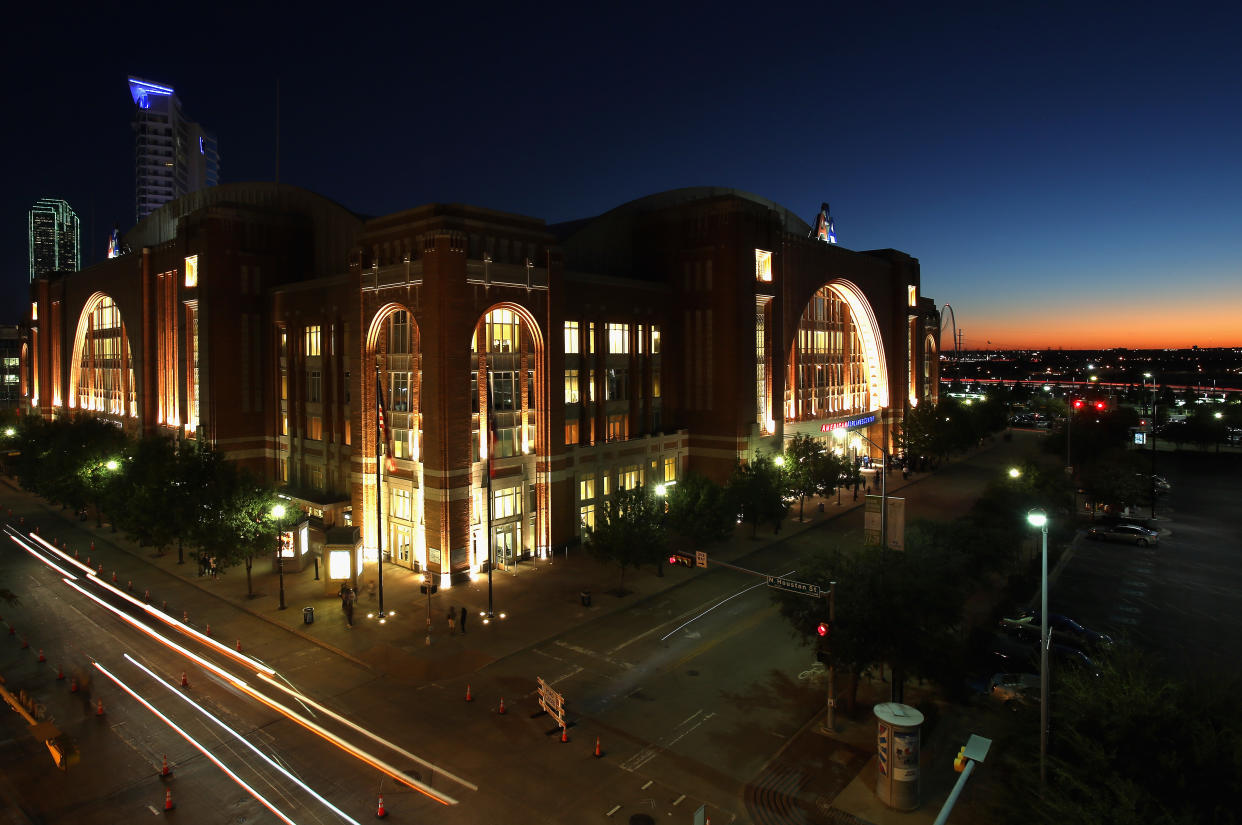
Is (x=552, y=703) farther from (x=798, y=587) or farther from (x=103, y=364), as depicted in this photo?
(x=103, y=364)

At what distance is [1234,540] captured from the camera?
4462 cm

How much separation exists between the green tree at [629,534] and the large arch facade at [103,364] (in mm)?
49718

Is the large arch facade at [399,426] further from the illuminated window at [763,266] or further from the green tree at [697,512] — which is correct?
the illuminated window at [763,266]

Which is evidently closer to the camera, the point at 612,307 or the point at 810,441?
the point at 612,307

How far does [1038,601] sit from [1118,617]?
3030 millimetres

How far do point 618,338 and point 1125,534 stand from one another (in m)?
33.5

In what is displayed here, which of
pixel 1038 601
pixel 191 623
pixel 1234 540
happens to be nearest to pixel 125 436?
pixel 191 623

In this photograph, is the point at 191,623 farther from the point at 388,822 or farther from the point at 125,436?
the point at 125,436

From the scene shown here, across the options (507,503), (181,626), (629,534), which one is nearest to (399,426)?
(507,503)

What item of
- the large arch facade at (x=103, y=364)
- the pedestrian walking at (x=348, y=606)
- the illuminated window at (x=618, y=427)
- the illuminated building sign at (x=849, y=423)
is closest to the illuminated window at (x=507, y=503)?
the pedestrian walking at (x=348, y=606)

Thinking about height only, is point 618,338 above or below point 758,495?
above

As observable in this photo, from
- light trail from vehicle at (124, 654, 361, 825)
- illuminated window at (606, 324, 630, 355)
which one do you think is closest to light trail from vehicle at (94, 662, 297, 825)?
light trail from vehicle at (124, 654, 361, 825)

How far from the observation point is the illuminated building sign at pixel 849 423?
2585 inches

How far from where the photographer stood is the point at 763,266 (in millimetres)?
54031
